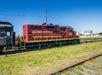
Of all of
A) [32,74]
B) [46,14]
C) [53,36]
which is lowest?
[32,74]

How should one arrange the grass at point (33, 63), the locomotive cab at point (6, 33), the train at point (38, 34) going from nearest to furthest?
the grass at point (33, 63), the locomotive cab at point (6, 33), the train at point (38, 34)

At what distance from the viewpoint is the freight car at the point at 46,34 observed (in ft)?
80.6

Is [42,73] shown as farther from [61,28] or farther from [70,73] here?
[61,28]

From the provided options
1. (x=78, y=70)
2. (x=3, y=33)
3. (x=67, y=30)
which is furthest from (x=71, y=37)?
(x=78, y=70)

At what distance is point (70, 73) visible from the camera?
930 centimetres

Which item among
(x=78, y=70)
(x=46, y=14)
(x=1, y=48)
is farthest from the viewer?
(x=46, y=14)

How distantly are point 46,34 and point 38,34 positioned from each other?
1.66m

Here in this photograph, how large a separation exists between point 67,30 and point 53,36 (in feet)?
13.9

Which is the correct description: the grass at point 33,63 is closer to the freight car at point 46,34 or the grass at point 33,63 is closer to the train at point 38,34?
the train at point 38,34

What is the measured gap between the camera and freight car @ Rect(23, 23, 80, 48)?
80.6 feet

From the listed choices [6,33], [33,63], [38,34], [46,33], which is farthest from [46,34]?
[33,63]

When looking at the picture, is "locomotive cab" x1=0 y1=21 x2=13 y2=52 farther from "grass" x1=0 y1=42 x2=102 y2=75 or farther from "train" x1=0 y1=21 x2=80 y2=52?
"grass" x1=0 y1=42 x2=102 y2=75

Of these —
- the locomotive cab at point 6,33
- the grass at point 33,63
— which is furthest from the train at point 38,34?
the grass at point 33,63

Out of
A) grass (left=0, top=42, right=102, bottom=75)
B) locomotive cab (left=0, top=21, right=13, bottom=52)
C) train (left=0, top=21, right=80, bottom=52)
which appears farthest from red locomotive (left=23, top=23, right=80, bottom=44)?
grass (left=0, top=42, right=102, bottom=75)
